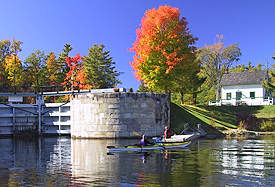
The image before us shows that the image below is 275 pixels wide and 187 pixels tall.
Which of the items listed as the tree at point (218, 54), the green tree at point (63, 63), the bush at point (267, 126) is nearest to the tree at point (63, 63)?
the green tree at point (63, 63)

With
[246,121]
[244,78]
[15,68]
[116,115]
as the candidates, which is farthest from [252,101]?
[15,68]

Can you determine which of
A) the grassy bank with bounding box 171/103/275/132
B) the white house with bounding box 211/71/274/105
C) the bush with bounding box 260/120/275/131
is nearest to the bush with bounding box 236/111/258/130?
the grassy bank with bounding box 171/103/275/132

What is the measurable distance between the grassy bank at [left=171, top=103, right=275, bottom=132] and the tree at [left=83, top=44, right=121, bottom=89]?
26211 millimetres

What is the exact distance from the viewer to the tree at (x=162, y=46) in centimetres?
3528

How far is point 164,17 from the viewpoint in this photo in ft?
116

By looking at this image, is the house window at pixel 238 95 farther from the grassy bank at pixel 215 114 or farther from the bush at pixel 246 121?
the bush at pixel 246 121

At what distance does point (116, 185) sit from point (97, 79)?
1980 inches

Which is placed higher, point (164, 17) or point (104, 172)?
point (164, 17)

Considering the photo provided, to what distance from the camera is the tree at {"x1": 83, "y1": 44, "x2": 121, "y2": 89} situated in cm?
6207

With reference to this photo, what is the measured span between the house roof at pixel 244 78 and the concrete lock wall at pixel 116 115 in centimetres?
2588

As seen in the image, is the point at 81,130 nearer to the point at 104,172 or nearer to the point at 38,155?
the point at 38,155

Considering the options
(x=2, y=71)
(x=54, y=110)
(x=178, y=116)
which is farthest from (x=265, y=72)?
(x=2, y=71)

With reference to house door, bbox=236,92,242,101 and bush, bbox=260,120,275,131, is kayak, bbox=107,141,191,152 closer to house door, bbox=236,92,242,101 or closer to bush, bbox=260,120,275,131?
bush, bbox=260,120,275,131

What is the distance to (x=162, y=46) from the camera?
35.4 m
